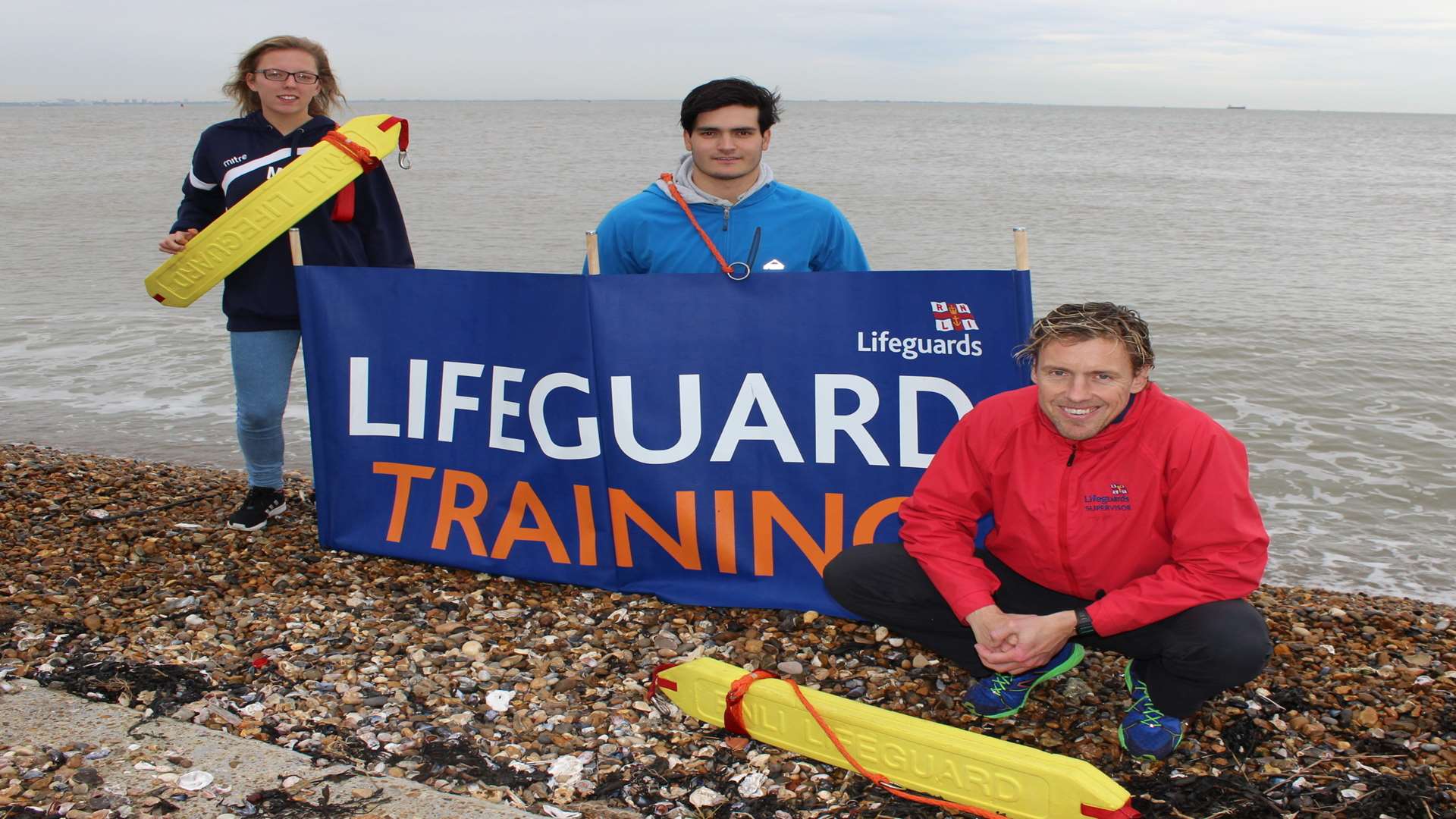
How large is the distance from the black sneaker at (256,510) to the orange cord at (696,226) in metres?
2.29

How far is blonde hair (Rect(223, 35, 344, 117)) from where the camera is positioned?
439cm

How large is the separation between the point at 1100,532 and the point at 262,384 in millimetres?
3296

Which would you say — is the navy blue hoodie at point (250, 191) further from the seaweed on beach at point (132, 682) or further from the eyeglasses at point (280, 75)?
the seaweed on beach at point (132, 682)

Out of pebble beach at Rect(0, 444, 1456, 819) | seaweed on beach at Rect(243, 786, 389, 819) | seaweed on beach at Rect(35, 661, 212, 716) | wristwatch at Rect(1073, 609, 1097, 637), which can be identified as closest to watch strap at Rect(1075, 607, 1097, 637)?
wristwatch at Rect(1073, 609, 1097, 637)

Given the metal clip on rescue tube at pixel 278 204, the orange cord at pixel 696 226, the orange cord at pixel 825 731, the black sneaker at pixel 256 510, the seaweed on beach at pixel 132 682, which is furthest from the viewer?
the black sneaker at pixel 256 510

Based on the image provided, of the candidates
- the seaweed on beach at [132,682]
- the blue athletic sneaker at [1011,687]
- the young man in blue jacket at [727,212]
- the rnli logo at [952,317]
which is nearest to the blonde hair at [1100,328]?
the rnli logo at [952,317]

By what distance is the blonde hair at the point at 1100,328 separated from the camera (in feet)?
9.64

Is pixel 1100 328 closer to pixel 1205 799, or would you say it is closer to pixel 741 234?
pixel 1205 799

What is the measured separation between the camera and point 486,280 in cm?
411

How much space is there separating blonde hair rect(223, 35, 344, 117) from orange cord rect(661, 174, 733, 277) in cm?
153

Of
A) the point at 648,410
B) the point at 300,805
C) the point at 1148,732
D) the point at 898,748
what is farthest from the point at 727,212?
the point at 300,805

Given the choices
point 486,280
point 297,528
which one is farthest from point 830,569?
point 297,528

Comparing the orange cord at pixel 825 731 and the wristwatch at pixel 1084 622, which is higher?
the wristwatch at pixel 1084 622

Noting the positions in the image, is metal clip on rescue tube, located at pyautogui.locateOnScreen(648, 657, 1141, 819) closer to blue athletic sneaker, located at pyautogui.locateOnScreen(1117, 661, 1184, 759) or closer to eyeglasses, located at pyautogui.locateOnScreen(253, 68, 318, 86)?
blue athletic sneaker, located at pyautogui.locateOnScreen(1117, 661, 1184, 759)
